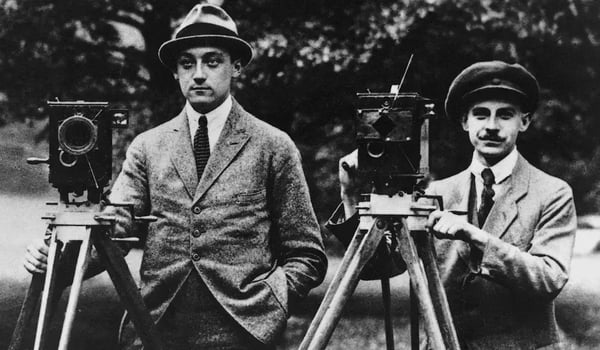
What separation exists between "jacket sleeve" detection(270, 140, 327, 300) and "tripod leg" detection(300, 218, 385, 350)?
50 centimetres

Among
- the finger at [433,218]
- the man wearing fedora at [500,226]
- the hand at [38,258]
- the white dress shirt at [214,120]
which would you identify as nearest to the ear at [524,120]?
the man wearing fedora at [500,226]

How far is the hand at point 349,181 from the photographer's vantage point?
4230mm

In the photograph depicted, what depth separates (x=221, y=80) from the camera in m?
4.52

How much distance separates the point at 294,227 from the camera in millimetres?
4449

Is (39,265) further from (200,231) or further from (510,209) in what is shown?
(510,209)

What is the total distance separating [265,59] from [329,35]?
492 millimetres

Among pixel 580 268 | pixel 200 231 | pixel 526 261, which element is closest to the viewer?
pixel 526 261

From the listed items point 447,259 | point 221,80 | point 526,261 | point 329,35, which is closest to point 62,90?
point 329,35

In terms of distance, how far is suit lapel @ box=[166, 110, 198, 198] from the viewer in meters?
4.46

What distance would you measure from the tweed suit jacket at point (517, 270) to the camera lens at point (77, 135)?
1205 mm

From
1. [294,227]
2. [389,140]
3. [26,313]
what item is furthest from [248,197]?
[26,313]

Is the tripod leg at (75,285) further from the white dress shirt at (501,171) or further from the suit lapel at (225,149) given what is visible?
the white dress shirt at (501,171)

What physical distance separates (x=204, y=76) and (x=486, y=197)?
1.49m

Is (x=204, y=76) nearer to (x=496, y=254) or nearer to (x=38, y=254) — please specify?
(x=38, y=254)
